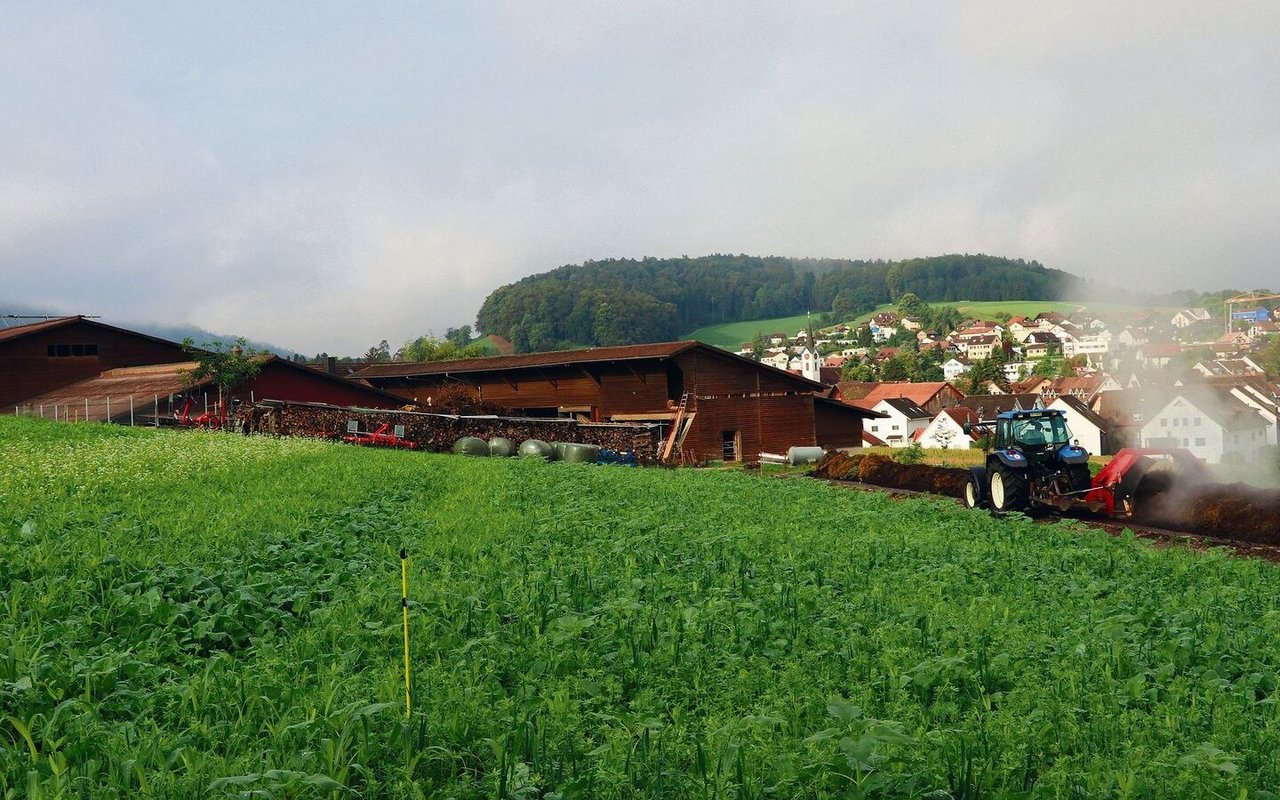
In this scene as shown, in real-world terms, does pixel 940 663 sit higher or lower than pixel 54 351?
lower

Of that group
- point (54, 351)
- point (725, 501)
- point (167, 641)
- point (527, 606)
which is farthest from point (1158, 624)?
point (54, 351)

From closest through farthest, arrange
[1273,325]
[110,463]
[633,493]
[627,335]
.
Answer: [110,463], [633,493], [1273,325], [627,335]

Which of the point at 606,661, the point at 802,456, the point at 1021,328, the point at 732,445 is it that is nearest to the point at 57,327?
the point at 732,445

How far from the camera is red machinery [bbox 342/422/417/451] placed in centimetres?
3594

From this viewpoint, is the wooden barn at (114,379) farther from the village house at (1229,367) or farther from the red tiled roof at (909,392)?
Result: the red tiled roof at (909,392)

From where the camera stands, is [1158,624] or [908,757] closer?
[908,757]

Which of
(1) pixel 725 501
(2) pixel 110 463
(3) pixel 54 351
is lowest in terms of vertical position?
(1) pixel 725 501

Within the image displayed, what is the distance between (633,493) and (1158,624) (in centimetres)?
1155

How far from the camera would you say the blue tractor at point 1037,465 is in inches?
738

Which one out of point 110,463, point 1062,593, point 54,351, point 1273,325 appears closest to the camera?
point 1062,593

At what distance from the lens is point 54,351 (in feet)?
148

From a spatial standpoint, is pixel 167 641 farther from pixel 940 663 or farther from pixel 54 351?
pixel 54 351

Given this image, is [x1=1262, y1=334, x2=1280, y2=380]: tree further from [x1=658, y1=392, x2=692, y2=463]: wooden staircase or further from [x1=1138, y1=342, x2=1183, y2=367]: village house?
[x1=658, y1=392, x2=692, y2=463]: wooden staircase

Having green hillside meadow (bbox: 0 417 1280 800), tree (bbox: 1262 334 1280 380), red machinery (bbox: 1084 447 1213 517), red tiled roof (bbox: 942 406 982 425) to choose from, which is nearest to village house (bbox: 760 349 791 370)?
red tiled roof (bbox: 942 406 982 425)
